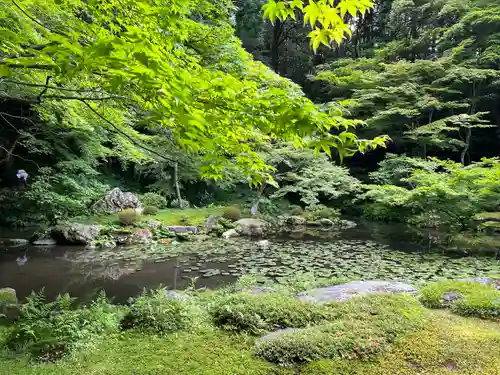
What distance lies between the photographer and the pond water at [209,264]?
7164 mm

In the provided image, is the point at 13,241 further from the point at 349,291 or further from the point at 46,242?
the point at 349,291

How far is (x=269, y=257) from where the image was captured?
9344 millimetres

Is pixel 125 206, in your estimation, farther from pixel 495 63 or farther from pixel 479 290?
pixel 495 63

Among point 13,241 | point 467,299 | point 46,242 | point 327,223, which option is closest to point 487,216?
point 327,223

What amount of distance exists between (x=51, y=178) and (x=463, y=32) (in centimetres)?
1891

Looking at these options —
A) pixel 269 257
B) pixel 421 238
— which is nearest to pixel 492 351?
pixel 269 257

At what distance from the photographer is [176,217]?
13422 mm

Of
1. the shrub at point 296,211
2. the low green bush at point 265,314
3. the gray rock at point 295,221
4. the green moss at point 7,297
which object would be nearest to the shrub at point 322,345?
the low green bush at point 265,314

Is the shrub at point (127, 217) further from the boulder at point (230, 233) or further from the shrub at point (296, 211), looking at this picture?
the shrub at point (296, 211)

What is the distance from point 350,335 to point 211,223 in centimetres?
1030

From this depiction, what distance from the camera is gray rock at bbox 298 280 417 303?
13.9 ft

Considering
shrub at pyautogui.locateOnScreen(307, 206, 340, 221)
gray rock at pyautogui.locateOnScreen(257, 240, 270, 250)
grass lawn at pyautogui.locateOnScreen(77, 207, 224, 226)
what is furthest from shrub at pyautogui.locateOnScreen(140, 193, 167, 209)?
shrub at pyautogui.locateOnScreen(307, 206, 340, 221)

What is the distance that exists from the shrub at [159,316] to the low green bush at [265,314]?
33cm

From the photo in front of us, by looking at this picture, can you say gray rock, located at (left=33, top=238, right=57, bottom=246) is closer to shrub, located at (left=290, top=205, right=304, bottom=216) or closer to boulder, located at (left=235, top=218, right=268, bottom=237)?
boulder, located at (left=235, top=218, right=268, bottom=237)
